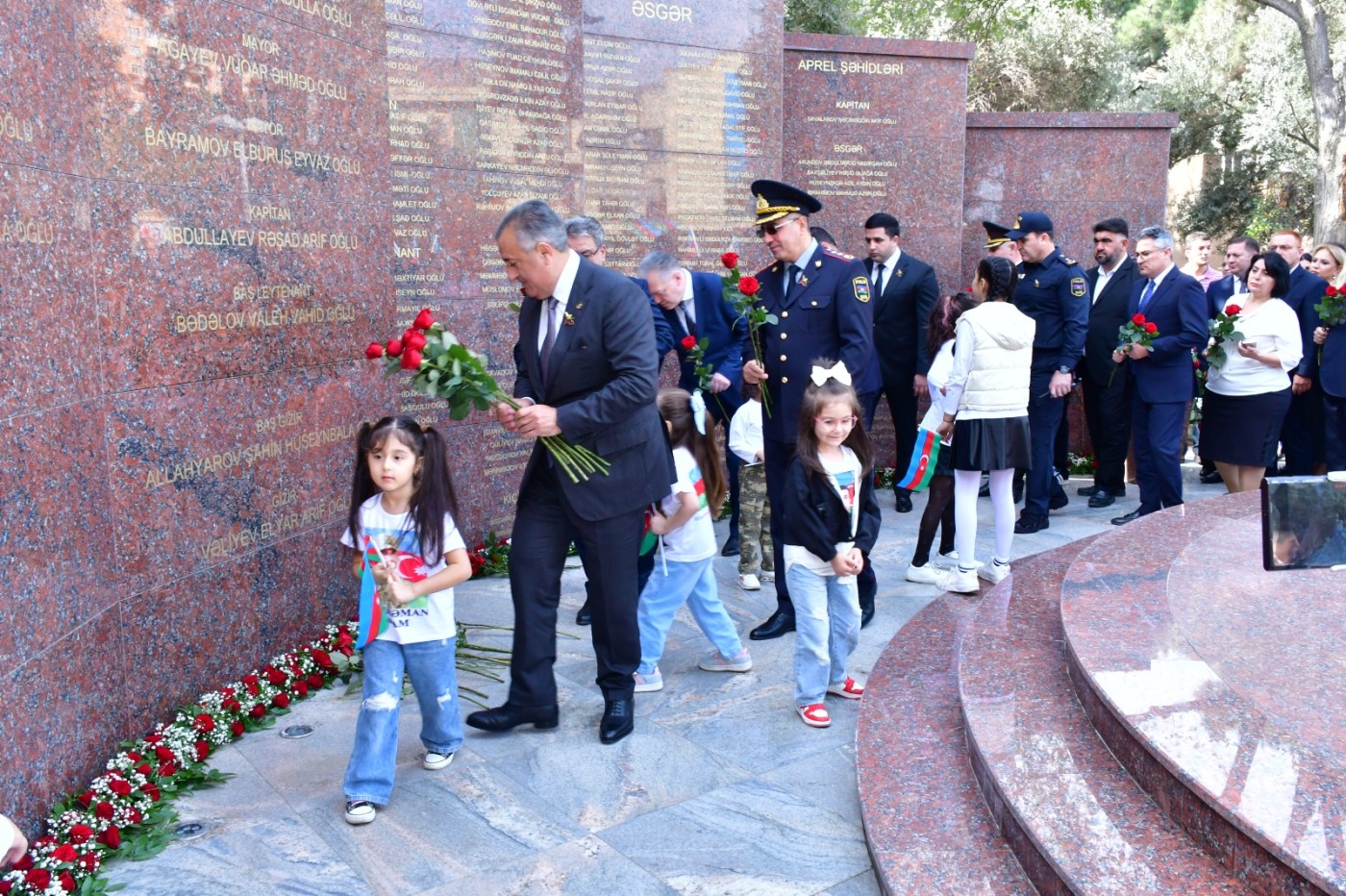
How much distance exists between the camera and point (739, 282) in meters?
5.76

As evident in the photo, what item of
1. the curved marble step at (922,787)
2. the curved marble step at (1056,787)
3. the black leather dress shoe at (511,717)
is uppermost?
the curved marble step at (1056,787)

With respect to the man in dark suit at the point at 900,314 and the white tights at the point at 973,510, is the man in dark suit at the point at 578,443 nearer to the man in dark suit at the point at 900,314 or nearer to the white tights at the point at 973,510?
the white tights at the point at 973,510

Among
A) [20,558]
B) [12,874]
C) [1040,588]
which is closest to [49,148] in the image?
[20,558]

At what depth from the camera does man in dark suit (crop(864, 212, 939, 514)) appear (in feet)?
28.0

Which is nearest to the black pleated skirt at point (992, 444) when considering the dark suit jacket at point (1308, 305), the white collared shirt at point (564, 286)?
the white collared shirt at point (564, 286)

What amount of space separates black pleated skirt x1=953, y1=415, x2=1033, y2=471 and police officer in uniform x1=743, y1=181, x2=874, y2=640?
0.86 metres

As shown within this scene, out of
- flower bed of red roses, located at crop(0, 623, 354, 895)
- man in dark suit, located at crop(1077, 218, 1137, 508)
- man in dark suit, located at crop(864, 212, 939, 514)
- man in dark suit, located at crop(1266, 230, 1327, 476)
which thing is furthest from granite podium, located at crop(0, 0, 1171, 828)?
man in dark suit, located at crop(1266, 230, 1327, 476)

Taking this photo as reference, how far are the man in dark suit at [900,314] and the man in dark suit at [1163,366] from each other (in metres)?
1.49

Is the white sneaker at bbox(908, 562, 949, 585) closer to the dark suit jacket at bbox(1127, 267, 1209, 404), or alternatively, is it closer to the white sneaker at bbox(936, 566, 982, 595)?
the white sneaker at bbox(936, 566, 982, 595)

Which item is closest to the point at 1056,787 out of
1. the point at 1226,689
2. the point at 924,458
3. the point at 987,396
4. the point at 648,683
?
the point at 1226,689

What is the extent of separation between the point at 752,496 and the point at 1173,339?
3.01 meters

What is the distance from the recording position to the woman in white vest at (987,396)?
593cm

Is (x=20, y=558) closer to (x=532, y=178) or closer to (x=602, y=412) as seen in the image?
(x=602, y=412)

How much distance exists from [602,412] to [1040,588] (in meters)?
2.63
